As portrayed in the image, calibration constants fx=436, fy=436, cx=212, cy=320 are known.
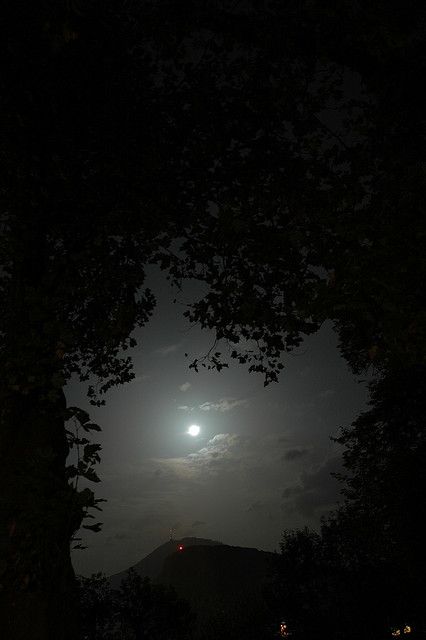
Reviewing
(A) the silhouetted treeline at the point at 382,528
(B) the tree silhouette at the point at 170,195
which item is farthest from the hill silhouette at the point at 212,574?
(B) the tree silhouette at the point at 170,195

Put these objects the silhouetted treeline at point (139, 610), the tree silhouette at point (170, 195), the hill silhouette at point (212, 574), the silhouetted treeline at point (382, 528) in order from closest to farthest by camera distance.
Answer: the tree silhouette at point (170, 195)
the silhouetted treeline at point (382, 528)
the silhouetted treeline at point (139, 610)
the hill silhouette at point (212, 574)

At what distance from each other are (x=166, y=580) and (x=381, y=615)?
15203cm

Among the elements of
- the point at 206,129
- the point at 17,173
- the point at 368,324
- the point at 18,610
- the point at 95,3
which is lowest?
the point at 18,610

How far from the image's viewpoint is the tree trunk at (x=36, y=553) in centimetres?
617

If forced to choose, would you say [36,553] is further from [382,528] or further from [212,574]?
[212,574]

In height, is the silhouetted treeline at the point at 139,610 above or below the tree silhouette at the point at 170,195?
below

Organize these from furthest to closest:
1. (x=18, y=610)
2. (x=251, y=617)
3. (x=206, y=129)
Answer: (x=251, y=617) → (x=206, y=129) → (x=18, y=610)

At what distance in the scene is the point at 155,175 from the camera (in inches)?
358

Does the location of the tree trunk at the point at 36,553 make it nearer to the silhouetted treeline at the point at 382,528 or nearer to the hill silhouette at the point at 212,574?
the silhouetted treeline at the point at 382,528

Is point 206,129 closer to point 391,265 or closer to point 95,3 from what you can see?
point 95,3

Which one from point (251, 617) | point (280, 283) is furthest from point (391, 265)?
point (251, 617)

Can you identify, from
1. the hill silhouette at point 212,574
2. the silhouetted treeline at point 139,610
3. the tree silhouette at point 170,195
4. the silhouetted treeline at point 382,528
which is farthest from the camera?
the hill silhouette at point 212,574

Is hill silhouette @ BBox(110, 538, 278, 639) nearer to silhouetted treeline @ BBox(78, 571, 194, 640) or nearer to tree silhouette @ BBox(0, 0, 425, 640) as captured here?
silhouetted treeline @ BBox(78, 571, 194, 640)

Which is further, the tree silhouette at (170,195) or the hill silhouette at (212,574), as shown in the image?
the hill silhouette at (212,574)
